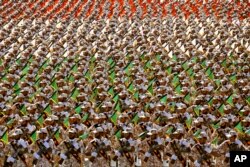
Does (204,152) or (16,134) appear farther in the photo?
(204,152)

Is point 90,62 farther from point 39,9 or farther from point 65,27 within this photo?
point 39,9

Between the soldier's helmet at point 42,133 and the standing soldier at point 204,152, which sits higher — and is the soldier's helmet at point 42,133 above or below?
above

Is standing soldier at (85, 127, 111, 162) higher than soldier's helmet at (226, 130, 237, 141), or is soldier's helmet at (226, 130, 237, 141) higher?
standing soldier at (85, 127, 111, 162)

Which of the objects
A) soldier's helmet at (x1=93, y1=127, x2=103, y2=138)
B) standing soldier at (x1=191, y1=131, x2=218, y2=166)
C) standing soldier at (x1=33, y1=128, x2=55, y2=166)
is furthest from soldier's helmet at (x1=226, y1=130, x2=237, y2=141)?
standing soldier at (x1=33, y1=128, x2=55, y2=166)

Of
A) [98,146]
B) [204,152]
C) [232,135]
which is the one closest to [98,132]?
[98,146]

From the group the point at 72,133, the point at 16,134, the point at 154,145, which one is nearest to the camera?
the point at 16,134

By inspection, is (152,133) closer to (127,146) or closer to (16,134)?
(127,146)

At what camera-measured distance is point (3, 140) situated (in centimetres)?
1538

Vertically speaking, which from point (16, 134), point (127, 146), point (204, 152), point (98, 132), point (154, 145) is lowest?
point (204, 152)

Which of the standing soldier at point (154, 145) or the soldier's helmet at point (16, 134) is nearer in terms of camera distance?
the soldier's helmet at point (16, 134)

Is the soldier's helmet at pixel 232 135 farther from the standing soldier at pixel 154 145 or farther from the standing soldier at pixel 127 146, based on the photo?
the standing soldier at pixel 127 146

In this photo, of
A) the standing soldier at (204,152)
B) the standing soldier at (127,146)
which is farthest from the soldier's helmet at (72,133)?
the standing soldier at (204,152)

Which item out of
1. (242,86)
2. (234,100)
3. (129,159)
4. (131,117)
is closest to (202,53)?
(242,86)

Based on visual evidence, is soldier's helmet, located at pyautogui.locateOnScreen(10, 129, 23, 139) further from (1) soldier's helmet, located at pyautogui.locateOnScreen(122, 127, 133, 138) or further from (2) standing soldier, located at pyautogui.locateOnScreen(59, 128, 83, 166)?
(1) soldier's helmet, located at pyautogui.locateOnScreen(122, 127, 133, 138)
